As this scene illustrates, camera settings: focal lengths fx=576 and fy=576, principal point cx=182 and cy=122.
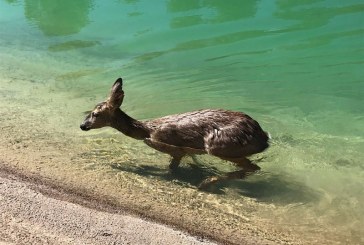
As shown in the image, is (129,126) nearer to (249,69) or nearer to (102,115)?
(102,115)

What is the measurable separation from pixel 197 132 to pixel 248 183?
907 mm

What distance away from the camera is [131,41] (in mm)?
14109

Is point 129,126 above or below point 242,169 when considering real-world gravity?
above

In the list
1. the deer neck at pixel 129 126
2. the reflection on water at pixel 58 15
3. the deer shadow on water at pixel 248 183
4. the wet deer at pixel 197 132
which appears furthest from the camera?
the reflection on water at pixel 58 15

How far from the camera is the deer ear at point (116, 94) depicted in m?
7.17

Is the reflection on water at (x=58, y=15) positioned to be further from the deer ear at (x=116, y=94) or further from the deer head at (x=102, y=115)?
the deer ear at (x=116, y=94)

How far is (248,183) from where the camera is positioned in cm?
714

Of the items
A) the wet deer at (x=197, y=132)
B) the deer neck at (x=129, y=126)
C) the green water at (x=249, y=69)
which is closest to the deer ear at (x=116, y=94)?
the wet deer at (x=197, y=132)

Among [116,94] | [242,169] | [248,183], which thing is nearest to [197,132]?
[242,169]

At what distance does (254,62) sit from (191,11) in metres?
5.66

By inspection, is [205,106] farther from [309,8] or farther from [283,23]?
[309,8]

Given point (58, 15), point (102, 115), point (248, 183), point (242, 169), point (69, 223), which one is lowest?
point (248, 183)

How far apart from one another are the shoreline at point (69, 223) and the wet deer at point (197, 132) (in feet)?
4.55

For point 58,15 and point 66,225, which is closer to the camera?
point 66,225
